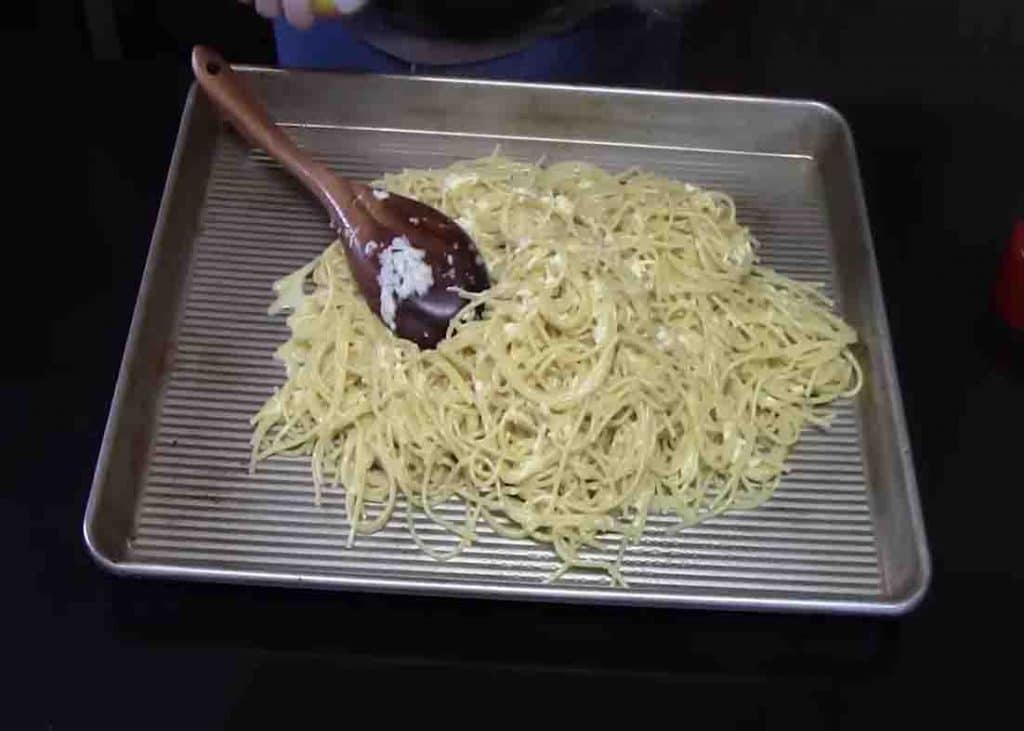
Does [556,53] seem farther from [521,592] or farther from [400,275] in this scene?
[521,592]

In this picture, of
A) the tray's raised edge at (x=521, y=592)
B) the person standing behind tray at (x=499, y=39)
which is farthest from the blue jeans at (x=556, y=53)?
the tray's raised edge at (x=521, y=592)

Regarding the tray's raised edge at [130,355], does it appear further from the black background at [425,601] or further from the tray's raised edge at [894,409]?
the tray's raised edge at [894,409]

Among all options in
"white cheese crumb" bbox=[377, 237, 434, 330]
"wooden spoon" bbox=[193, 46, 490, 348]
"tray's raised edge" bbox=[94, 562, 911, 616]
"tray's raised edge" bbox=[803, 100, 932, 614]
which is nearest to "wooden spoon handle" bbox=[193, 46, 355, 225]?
"wooden spoon" bbox=[193, 46, 490, 348]

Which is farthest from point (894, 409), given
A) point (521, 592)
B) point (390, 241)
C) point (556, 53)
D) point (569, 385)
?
point (556, 53)

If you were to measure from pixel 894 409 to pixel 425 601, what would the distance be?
1.68 ft

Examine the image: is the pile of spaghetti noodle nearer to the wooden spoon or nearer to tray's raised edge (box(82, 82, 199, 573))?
the wooden spoon

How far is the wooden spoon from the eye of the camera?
1378 mm

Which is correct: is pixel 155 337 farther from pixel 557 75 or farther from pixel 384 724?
pixel 557 75

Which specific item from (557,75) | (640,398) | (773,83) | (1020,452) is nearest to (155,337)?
(640,398)

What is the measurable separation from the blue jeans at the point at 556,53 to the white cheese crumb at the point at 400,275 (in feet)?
1.23

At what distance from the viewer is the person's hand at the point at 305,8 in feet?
4.80

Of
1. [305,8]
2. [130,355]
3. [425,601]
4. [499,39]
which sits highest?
[305,8]

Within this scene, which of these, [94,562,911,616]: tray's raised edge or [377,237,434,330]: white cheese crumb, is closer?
[94,562,911,616]: tray's raised edge

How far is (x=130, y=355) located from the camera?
1.33 m
